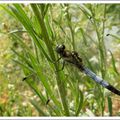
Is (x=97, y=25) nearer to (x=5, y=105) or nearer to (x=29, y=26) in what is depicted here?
(x=29, y=26)

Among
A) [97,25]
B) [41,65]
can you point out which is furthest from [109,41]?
[41,65]

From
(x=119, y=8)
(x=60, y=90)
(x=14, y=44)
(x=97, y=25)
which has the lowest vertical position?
(x=60, y=90)

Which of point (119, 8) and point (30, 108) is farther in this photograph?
point (119, 8)

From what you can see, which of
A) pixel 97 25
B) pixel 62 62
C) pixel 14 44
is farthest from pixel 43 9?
pixel 14 44

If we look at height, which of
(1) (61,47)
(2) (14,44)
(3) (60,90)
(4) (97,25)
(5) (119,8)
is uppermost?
(5) (119,8)

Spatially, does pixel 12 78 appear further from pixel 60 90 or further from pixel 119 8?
pixel 60 90

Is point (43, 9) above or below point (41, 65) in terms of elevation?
above

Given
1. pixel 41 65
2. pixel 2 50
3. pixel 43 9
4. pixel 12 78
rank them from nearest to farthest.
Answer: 1. pixel 43 9
2. pixel 41 65
3. pixel 2 50
4. pixel 12 78

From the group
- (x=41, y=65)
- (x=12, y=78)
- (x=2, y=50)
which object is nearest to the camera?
(x=41, y=65)

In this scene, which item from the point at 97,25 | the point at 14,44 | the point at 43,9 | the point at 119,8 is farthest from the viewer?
the point at 119,8
